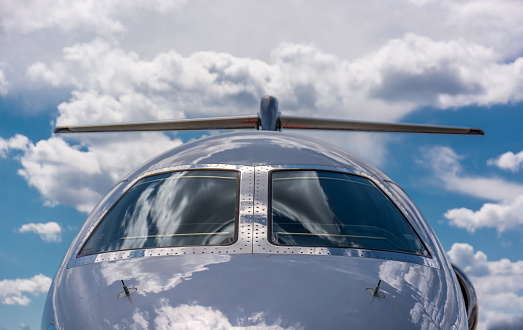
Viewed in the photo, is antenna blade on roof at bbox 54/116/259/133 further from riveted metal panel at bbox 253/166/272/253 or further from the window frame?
riveted metal panel at bbox 253/166/272/253

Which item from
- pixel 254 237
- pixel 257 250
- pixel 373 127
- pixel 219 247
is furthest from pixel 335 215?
pixel 373 127

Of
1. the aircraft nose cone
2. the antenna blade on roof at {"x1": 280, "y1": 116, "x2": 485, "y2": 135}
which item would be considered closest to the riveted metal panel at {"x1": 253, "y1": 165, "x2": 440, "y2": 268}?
the aircraft nose cone

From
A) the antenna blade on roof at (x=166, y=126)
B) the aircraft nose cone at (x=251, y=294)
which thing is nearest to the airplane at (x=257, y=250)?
the aircraft nose cone at (x=251, y=294)

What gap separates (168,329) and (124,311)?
563mm

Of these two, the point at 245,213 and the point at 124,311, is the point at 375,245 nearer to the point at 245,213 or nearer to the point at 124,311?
the point at 245,213

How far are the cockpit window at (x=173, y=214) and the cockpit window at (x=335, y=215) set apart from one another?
0.52 m

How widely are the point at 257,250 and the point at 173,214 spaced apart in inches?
51.1

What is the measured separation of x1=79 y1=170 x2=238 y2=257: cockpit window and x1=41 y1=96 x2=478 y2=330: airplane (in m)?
0.02

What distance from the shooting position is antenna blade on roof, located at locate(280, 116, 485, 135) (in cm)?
1292

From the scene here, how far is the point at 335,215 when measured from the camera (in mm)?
6598

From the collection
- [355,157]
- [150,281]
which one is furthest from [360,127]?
[150,281]

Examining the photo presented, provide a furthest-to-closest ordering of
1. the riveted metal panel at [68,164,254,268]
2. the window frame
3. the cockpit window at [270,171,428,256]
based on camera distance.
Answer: the cockpit window at [270,171,428,256] < the window frame < the riveted metal panel at [68,164,254,268]

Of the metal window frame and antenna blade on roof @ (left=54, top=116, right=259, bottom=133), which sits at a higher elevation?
antenna blade on roof @ (left=54, top=116, right=259, bottom=133)

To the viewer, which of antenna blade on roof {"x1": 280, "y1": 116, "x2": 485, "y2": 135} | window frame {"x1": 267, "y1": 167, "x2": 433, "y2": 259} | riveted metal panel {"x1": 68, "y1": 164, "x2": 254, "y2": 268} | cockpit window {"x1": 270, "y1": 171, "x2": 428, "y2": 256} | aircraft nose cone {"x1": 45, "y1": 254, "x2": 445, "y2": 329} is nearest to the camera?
aircraft nose cone {"x1": 45, "y1": 254, "x2": 445, "y2": 329}
